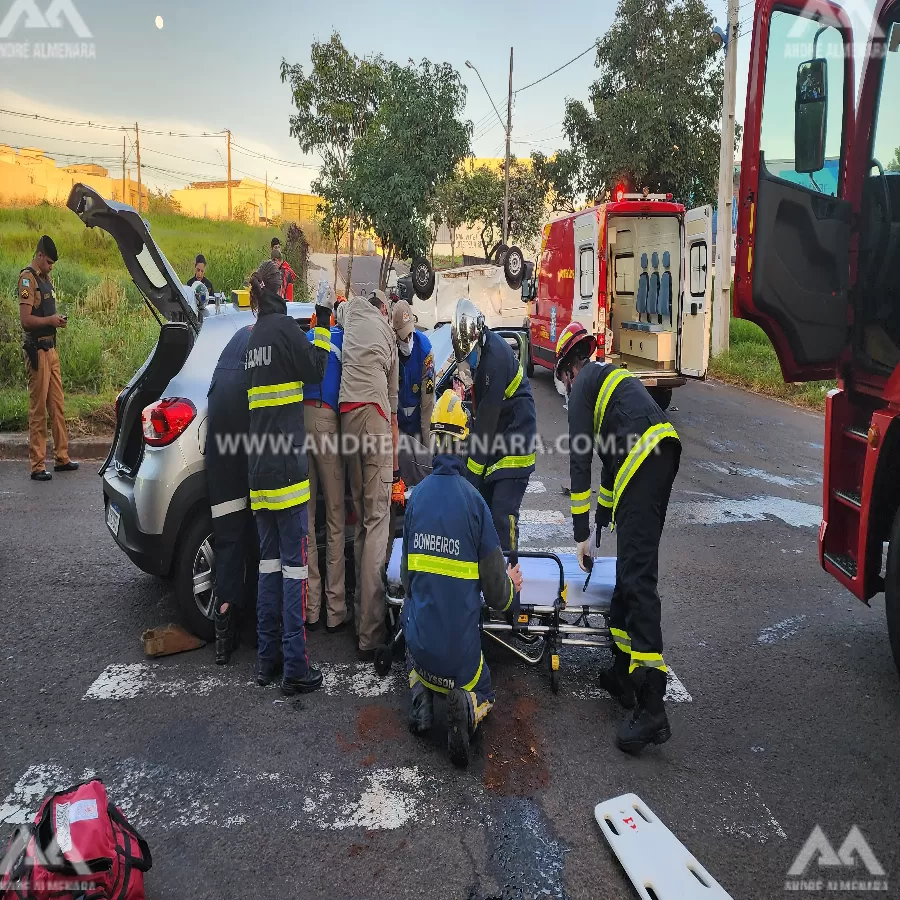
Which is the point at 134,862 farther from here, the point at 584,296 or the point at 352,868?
the point at 584,296

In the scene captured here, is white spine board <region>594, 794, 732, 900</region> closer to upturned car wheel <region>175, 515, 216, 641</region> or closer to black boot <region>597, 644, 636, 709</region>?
A: black boot <region>597, 644, 636, 709</region>

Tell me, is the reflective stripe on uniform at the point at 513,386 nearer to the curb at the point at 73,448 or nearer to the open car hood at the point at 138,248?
the open car hood at the point at 138,248

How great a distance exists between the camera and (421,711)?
346 centimetres

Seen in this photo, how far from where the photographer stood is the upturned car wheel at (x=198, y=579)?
14.2 feet

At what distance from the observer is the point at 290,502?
3.90 meters

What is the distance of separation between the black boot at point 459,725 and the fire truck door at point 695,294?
8397mm

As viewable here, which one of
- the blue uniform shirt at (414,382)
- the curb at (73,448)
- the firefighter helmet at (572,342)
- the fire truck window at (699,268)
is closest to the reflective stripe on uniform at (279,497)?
the firefighter helmet at (572,342)

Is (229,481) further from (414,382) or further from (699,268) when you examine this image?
(699,268)

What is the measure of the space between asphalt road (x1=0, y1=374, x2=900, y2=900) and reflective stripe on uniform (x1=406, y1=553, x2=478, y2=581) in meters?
0.81

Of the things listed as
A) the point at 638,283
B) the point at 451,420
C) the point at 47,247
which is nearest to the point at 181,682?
the point at 451,420

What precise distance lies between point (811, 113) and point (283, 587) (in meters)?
3.71

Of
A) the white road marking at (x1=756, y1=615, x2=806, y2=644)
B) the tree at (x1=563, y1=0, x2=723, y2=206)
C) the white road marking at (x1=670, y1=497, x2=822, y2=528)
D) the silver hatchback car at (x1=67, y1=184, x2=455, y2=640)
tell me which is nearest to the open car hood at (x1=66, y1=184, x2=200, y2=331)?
the silver hatchback car at (x1=67, y1=184, x2=455, y2=640)

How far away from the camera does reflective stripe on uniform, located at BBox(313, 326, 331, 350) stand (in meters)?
4.39

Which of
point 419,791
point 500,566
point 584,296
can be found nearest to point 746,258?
point 500,566
